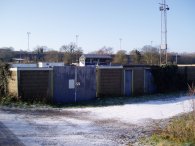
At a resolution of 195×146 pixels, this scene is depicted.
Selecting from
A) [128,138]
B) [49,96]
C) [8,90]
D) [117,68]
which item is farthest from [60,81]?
[128,138]

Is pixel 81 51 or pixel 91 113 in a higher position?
pixel 81 51

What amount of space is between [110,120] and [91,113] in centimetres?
201

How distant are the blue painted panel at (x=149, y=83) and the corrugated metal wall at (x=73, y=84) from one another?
481cm

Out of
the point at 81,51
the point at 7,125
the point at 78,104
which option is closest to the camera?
the point at 7,125

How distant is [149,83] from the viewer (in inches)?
1003

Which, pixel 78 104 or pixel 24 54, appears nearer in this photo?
pixel 78 104

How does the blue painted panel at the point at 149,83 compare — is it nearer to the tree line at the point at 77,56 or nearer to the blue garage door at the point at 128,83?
the blue garage door at the point at 128,83

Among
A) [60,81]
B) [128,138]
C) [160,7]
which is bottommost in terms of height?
[128,138]

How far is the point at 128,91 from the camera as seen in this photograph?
78.8 feet

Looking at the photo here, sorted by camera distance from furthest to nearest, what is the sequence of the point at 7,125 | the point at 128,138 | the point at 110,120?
1. the point at 110,120
2. the point at 7,125
3. the point at 128,138

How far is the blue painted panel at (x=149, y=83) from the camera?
2527 cm

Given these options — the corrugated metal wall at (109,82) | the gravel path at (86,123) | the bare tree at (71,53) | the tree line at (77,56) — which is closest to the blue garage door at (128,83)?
the corrugated metal wall at (109,82)

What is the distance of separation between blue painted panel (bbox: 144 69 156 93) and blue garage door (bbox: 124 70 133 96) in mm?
1557

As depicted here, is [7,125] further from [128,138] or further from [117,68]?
[117,68]
